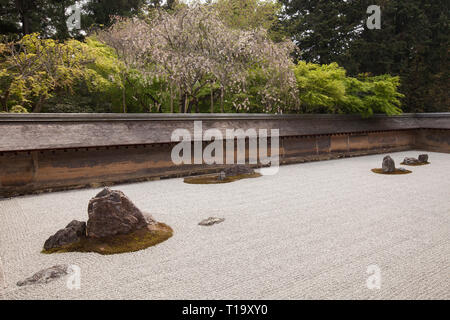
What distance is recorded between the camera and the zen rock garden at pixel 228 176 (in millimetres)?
9477

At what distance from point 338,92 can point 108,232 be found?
1126 centimetres

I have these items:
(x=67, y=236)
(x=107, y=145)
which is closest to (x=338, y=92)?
(x=107, y=145)

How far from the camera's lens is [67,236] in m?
4.69

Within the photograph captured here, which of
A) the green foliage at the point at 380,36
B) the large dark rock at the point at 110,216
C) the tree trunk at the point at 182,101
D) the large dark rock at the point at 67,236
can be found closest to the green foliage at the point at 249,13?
the green foliage at the point at 380,36

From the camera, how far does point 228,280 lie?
11.6 ft

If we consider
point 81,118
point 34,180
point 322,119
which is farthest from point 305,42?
point 34,180

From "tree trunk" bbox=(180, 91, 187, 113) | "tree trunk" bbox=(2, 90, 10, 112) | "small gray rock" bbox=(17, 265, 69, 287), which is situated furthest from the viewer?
"tree trunk" bbox=(180, 91, 187, 113)

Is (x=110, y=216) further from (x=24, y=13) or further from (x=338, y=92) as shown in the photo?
(x=24, y=13)

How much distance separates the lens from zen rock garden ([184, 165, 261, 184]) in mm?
9477

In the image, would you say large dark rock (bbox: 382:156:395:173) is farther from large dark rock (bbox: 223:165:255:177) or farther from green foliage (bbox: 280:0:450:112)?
green foliage (bbox: 280:0:450:112)

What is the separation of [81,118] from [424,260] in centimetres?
835

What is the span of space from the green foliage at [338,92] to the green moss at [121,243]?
9.99m

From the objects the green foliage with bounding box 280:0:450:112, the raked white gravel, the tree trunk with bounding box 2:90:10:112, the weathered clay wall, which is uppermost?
the green foliage with bounding box 280:0:450:112

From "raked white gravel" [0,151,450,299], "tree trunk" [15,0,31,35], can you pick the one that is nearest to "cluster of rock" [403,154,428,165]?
"raked white gravel" [0,151,450,299]
